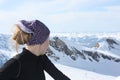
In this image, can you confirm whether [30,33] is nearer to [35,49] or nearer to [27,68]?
[35,49]

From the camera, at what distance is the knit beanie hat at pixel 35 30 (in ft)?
11.3

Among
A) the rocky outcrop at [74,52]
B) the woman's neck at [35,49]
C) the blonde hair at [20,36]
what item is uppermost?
the blonde hair at [20,36]

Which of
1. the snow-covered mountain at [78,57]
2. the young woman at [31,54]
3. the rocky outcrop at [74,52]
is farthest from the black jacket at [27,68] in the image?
the rocky outcrop at [74,52]

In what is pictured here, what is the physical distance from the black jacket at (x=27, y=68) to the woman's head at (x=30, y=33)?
0.11 m

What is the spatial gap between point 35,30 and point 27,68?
32 cm

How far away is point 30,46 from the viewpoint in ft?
11.3

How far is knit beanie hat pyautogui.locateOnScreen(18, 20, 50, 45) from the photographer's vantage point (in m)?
3.44

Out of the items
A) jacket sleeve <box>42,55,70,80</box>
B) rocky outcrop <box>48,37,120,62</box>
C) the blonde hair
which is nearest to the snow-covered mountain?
rocky outcrop <box>48,37,120,62</box>

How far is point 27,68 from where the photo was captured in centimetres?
343

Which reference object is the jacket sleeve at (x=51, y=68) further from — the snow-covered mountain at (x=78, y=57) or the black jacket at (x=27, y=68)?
the snow-covered mountain at (x=78, y=57)

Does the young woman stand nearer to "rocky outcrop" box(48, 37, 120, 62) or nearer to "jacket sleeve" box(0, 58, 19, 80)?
"jacket sleeve" box(0, 58, 19, 80)

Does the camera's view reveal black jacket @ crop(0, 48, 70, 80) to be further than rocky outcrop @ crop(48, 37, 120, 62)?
No

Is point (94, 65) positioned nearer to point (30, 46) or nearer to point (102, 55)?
point (102, 55)

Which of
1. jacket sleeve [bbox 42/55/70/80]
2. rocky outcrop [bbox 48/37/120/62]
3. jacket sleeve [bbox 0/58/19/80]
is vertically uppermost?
jacket sleeve [bbox 0/58/19/80]
